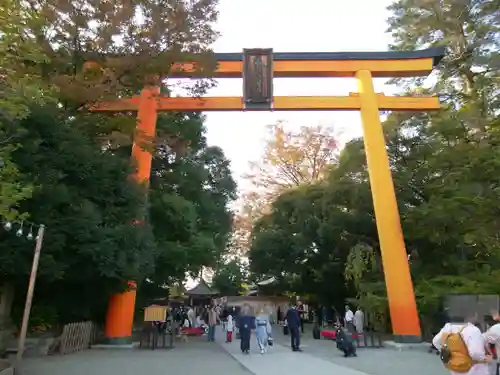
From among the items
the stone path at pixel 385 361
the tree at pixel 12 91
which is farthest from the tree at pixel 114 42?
the stone path at pixel 385 361

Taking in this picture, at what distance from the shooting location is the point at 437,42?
64.6 feet

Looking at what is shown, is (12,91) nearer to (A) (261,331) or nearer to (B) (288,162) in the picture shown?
(A) (261,331)

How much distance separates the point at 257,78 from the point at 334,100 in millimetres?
2959

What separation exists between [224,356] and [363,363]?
3.58 meters

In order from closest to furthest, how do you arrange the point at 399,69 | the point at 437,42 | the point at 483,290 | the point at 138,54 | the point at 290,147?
the point at 138,54 → the point at 483,290 → the point at 399,69 → the point at 437,42 → the point at 290,147

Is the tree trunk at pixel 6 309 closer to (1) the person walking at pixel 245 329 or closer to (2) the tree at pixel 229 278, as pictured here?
(1) the person walking at pixel 245 329

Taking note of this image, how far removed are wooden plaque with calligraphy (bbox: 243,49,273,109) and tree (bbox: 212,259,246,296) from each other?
80.3 feet

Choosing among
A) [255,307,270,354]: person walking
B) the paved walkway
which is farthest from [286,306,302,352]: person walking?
[255,307,270,354]: person walking

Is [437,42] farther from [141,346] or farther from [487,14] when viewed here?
[141,346]

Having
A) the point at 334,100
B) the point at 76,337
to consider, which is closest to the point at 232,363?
the point at 76,337

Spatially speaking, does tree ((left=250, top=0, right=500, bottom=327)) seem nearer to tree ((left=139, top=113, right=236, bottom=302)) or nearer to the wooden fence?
tree ((left=139, top=113, right=236, bottom=302))

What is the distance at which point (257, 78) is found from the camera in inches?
650

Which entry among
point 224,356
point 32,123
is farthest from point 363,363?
point 32,123

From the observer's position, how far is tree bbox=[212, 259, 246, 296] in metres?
39.5
